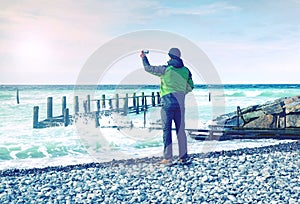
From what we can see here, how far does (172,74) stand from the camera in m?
7.46

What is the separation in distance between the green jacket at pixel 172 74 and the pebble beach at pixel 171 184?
1.58 m

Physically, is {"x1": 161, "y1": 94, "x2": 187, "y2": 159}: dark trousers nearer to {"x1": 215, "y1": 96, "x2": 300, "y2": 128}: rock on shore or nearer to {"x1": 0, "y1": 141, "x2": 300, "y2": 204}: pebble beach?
{"x1": 0, "y1": 141, "x2": 300, "y2": 204}: pebble beach

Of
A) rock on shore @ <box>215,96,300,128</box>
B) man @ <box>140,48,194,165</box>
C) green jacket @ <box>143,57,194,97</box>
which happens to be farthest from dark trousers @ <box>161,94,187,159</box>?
rock on shore @ <box>215,96,300,128</box>

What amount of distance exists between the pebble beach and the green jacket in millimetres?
1585

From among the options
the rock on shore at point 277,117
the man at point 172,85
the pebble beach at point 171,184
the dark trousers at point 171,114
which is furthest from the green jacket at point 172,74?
the rock on shore at point 277,117

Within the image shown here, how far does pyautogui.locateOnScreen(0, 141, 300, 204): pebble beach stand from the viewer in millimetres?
5957

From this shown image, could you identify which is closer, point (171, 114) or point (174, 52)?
point (174, 52)

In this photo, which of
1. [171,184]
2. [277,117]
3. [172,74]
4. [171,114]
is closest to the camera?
[171,184]

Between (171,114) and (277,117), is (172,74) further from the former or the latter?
(277,117)

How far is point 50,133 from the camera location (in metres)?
22.6

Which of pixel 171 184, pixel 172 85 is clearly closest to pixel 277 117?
pixel 172 85

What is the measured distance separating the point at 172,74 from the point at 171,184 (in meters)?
2.10

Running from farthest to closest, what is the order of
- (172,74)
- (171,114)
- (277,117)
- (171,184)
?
(277,117)
(171,114)
(172,74)
(171,184)

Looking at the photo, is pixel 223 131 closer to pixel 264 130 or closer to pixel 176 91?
pixel 264 130
